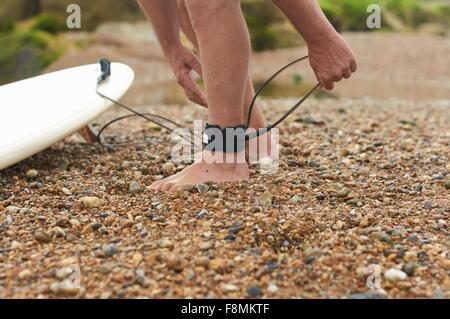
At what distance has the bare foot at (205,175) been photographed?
1.89m

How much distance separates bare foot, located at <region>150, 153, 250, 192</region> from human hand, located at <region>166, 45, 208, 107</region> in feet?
1.32

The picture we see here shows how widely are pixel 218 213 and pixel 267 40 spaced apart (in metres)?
8.37

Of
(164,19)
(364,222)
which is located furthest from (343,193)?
(164,19)

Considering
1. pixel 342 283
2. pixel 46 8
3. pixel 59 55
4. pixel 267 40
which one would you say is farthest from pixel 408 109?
pixel 46 8

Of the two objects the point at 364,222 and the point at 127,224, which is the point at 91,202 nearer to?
the point at 127,224

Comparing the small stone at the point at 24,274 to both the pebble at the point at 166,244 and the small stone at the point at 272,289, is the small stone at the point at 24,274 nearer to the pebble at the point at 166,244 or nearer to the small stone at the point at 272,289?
the pebble at the point at 166,244

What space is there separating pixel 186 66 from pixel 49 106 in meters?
0.54

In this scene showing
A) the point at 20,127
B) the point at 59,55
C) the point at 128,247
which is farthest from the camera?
the point at 59,55

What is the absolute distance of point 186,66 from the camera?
228 centimetres

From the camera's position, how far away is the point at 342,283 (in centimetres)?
133

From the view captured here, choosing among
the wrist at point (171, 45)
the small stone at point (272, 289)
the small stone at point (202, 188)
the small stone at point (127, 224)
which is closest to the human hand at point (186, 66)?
the wrist at point (171, 45)

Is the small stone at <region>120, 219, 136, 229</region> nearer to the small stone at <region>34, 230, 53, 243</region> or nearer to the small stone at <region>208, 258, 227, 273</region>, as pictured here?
the small stone at <region>34, 230, 53, 243</region>
